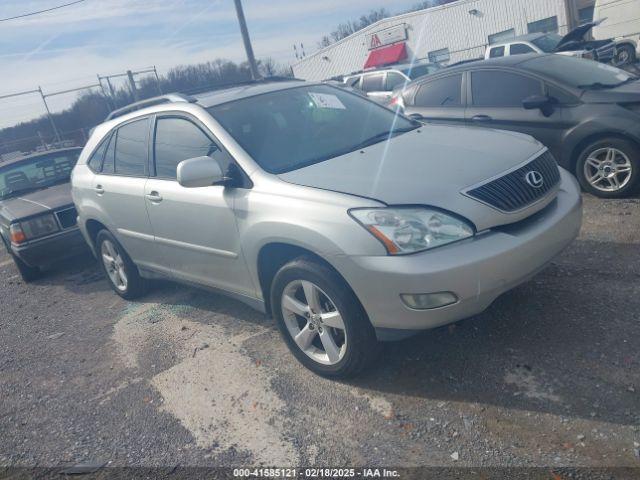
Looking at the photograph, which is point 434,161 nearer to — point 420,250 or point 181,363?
point 420,250

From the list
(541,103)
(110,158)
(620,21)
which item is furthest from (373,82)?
(110,158)

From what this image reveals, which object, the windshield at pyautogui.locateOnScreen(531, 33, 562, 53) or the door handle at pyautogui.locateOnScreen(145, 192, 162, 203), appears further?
the windshield at pyautogui.locateOnScreen(531, 33, 562, 53)

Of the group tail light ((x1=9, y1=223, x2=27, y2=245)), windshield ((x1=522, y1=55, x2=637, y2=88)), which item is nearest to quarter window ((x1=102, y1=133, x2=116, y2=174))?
tail light ((x1=9, y1=223, x2=27, y2=245))

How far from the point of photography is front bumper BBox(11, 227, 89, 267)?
6.62m

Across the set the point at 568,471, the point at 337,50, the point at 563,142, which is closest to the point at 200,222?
the point at 568,471

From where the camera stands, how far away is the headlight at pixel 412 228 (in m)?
2.80

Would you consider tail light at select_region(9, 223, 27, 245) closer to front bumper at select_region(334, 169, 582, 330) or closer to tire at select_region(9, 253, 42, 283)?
tire at select_region(9, 253, 42, 283)

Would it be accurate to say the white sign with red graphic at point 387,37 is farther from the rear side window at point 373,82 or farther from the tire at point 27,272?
the tire at point 27,272

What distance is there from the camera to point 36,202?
7027 millimetres

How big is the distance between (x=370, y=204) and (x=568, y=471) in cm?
154

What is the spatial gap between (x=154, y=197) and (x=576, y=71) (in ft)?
15.9

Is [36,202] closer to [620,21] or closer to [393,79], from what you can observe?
[393,79]

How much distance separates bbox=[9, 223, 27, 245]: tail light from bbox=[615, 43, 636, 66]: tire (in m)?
15.5

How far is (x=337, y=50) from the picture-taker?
44094mm
